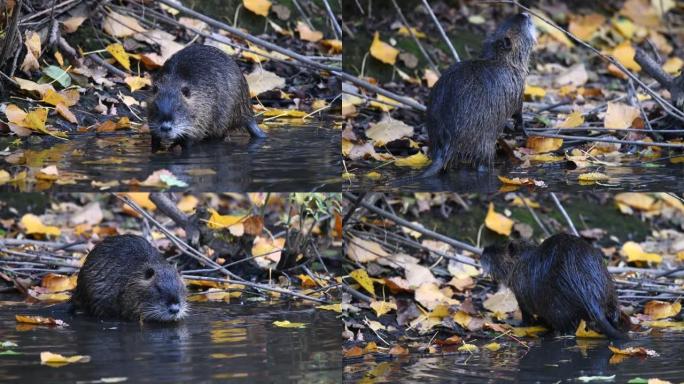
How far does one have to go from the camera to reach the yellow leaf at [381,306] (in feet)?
18.2

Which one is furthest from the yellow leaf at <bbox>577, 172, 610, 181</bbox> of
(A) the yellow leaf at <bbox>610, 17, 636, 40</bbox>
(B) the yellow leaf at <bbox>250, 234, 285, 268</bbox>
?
(A) the yellow leaf at <bbox>610, 17, 636, 40</bbox>

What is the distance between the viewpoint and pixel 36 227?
6.44 meters

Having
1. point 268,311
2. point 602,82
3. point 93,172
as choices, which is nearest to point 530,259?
point 268,311

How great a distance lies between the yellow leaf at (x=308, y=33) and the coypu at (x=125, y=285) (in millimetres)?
1504

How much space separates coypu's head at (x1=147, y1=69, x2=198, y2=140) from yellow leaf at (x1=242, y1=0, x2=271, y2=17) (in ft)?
1.69

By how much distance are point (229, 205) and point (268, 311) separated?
2.08 meters

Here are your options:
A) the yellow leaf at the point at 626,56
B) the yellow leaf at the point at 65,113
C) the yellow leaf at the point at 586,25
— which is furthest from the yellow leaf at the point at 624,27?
the yellow leaf at the point at 65,113

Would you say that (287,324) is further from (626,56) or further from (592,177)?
(626,56)

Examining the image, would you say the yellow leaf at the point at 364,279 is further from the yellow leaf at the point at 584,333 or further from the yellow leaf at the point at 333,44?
the yellow leaf at the point at 333,44

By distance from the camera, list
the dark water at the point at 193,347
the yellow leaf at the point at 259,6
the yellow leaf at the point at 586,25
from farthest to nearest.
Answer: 1. the yellow leaf at the point at 586,25
2. the yellow leaf at the point at 259,6
3. the dark water at the point at 193,347

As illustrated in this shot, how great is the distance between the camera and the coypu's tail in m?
5.21

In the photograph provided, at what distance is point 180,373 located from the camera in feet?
14.0

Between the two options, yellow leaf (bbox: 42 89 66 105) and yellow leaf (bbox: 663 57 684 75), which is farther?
yellow leaf (bbox: 663 57 684 75)

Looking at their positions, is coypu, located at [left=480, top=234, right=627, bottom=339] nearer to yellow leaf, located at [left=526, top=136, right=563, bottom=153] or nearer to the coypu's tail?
yellow leaf, located at [left=526, top=136, right=563, bottom=153]
